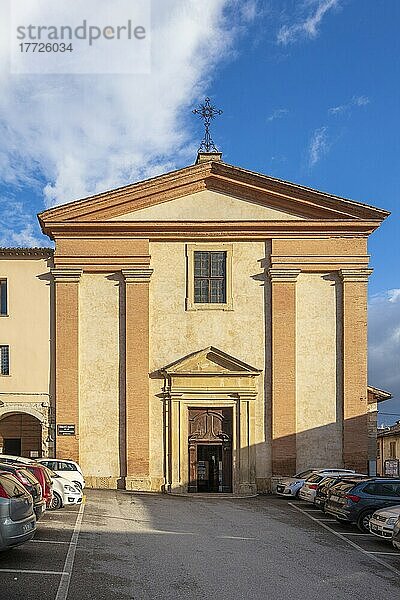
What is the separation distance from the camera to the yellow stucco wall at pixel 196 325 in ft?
92.5

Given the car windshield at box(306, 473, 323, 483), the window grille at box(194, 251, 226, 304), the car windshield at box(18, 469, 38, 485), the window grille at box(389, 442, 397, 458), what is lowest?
the window grille at box(389, 442, 397, 458)

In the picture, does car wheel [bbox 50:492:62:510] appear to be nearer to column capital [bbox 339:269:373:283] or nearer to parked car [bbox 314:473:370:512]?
parked car [bbox 314:473:370:512]

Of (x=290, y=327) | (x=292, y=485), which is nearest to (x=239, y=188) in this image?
(x=290, y=327)

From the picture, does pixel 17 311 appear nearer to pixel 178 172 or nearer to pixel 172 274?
pixel 172 274

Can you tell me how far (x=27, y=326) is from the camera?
28.4 m

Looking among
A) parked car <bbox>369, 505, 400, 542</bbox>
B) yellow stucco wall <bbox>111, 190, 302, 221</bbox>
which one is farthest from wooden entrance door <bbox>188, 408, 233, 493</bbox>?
parked car <bbox>369, 505, 400, 542</bbox>

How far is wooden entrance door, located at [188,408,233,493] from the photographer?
28109mm

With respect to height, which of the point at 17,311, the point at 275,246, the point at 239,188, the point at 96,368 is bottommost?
the point at 96,368

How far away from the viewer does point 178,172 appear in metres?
28.7

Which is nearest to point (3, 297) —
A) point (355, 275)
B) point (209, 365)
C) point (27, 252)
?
point (27, 252)

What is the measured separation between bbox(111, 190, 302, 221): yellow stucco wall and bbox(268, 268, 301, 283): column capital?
6.33 ft

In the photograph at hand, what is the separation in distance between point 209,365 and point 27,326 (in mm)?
6595

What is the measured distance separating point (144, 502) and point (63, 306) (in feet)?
25.6

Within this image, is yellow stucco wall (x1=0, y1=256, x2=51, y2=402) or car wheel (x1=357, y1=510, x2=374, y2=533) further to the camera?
yellow stucco wall (x1=0, y1=256, x2=51, y2=402)
